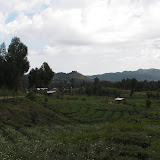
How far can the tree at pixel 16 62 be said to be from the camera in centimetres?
4703

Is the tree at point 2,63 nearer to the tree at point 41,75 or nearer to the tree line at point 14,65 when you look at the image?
the tree line at point 14,65

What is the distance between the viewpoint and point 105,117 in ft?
166

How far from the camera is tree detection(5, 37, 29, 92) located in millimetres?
47031

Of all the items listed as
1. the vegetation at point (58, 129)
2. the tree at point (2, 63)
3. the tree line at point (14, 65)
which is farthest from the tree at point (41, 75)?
the tree at point (2, 63)

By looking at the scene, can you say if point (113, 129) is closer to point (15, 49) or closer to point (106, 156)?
point (106, 156)

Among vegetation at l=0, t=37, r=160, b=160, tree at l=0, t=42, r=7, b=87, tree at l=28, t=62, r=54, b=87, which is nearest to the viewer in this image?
vegetation at l=0, t=37, r=160, b=160

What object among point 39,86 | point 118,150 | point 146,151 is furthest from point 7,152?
point 39,86

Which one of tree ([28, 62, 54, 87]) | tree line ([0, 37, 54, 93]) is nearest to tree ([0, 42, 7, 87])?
tree line ([0, 37, 54, 93])

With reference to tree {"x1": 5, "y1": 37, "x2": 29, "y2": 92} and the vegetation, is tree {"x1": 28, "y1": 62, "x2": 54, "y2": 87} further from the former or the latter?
tree {"x1": 5, "y1": 37, "x2": 29, "y2": 92}

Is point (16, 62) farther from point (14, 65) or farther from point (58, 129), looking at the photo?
point (58, 129)

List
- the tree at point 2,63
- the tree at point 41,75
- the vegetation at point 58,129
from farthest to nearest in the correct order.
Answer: the tree at point 41,75 → the tree at point 2,63 → the vegetation at point 58,129

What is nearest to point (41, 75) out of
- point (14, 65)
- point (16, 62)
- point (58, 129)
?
point (16, 62)

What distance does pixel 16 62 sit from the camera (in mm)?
49281

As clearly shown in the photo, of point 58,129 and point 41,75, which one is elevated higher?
point 41,75
